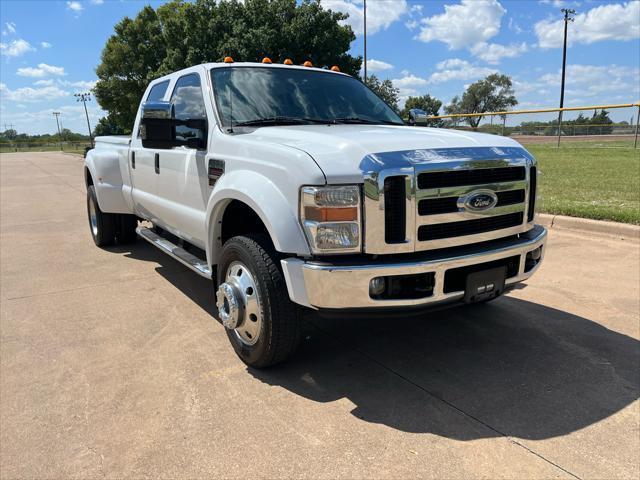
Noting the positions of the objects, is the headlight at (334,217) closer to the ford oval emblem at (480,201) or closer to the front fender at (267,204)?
the front fender at (267,204)

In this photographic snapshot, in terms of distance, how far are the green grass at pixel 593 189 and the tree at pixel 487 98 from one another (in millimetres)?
61183

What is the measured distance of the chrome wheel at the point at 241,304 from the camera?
10.2 ft

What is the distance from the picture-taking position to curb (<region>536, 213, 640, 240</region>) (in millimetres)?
6387

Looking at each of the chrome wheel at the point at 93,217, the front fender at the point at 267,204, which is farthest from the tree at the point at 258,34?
the front fender at the point at 267,204

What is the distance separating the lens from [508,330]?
3.88 meters

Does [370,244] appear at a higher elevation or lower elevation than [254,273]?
higher

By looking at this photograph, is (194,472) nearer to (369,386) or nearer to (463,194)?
(369,386)

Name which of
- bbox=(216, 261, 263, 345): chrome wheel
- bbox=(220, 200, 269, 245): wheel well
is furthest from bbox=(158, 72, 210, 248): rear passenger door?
bbox=(216, 261, 263, 345): chrome wheel

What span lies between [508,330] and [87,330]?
3.32 metres

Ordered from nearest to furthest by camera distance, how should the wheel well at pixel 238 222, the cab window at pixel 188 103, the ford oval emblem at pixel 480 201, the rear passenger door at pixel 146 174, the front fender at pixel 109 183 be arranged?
the ford oval emblem at pixel 480 201 → the wheel well at pixel 238 222 → the cab window at pixel 188 103 → the rear passenger door at pixel 146 174 → the front fender at pixel 109 183

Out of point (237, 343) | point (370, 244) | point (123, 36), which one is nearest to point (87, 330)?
point (237, 343)

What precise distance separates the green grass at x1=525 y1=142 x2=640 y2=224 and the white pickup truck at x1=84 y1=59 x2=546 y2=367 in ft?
3.06

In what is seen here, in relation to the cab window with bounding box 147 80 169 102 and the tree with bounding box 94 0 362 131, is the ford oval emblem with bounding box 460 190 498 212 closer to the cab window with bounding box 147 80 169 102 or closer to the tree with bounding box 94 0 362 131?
the cab window with bounding box 147 80 169 102

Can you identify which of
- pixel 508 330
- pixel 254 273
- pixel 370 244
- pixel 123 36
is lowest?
pixel 508 330
